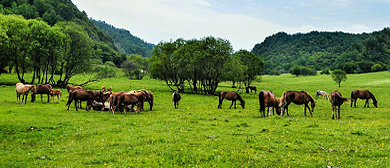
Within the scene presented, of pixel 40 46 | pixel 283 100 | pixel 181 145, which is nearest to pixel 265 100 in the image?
pixel 283 100

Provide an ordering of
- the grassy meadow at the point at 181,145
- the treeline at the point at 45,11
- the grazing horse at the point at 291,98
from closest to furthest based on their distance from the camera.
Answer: the grassy meadow at the point at 181,145, the grazing horse at the point at 291,98, the treeline at the point at 45,11

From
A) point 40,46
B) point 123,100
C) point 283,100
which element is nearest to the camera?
point 123,100

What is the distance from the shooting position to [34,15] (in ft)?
430

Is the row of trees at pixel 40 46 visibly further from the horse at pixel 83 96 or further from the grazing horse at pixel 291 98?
the grazing horse at pixel 291 98

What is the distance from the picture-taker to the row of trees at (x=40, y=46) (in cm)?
3581

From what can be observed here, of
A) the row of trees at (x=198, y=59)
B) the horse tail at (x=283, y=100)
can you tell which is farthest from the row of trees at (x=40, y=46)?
the horse tail at (x=283, y=100)

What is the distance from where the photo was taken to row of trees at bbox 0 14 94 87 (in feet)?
117

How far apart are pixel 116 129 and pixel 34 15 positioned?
151 m

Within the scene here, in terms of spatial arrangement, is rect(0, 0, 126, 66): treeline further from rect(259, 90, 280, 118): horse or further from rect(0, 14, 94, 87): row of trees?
rect(259, 90, 280, 118): horse

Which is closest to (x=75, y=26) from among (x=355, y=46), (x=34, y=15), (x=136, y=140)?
(x=136, y=140)

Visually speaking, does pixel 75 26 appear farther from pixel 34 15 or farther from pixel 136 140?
pixel 34 15

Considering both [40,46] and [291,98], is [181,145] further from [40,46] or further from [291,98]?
[40,46]

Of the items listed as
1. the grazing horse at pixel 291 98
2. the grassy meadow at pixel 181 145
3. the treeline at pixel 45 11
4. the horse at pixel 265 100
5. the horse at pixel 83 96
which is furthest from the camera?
the treeline at pixel 45 11

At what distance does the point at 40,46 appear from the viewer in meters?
36.6
